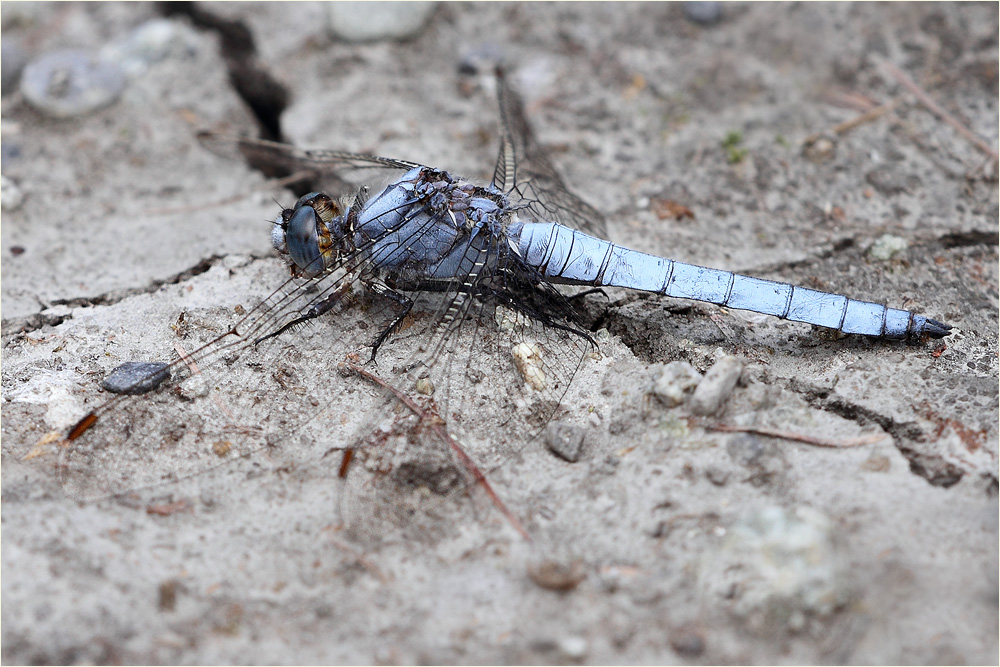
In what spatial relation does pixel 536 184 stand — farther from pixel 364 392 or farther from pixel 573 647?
pixel 573 647

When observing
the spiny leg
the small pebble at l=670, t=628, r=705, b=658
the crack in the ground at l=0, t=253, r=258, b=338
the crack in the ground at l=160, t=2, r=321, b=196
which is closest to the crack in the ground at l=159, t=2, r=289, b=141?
the crack in the ground at l=160, t=2, r=321, b=196

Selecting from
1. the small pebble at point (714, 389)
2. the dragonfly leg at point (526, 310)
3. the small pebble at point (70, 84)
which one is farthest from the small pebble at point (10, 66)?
the small pebble at point (714, 389)

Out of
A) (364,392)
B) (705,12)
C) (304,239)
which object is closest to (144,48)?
(304,239)

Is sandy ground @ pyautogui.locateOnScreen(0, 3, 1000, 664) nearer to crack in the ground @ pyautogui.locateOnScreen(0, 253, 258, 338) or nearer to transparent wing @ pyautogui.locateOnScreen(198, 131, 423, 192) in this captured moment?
crack in the ground @ pyautogui.locateOnScreen(0, 253, 258, 338)

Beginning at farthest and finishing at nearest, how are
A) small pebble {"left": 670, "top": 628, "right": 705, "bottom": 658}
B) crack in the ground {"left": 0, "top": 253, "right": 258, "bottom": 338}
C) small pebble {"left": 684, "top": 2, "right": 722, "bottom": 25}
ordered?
small pebble {"left": 684, "top": 2, "right": 722, "bottom": 25} → crack in the ground {"left": 0, "top": 253, "right": 258, "bottom": 338} → small pebble {"left": 670, "top": 628, "right": 705, "bottom": 658}

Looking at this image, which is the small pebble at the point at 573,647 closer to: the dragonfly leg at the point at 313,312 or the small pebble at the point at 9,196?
the dragonfly leg at the point at 313,312

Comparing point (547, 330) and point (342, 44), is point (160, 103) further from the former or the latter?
point (547, 330)

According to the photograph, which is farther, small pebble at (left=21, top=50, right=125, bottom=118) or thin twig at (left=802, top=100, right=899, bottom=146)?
small pebble at (left=21, top=50, right=125, bottom=118)
